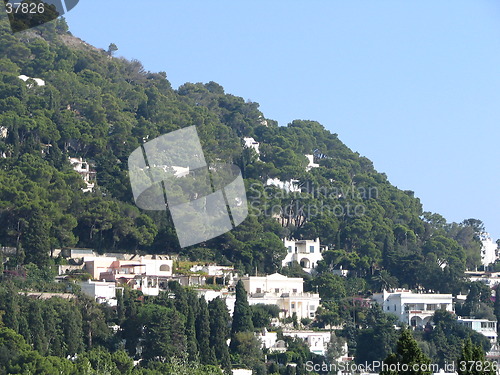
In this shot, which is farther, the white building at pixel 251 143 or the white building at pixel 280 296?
the white building at pixel 251 143

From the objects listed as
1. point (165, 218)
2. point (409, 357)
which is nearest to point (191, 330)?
point (165, 218)

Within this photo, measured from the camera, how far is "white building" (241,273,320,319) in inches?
1820

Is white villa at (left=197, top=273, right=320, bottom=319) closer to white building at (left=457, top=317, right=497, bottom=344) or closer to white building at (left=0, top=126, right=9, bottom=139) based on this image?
white building at (left=457, top=317, right=497, bottom=344)

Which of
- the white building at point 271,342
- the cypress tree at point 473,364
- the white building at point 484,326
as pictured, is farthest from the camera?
the white building at point 484,326

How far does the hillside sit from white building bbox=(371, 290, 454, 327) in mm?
2111

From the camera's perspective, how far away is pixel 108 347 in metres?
37.6

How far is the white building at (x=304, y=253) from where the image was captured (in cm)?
5216

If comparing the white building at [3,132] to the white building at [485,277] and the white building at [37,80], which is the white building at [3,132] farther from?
the white building at [485,277]

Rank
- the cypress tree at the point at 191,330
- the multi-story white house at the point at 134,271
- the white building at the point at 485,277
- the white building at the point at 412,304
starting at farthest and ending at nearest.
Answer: the white building at the point at 485,277
the white building at the point at 412,304
the multi-story white house at the point at 134,271
the cypress tree at the point at 191,330

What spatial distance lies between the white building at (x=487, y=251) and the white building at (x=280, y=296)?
18771 millimetres

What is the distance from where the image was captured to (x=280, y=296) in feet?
153

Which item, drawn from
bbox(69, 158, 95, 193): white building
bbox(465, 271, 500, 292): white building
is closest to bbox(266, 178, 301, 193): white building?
bbox(465, 271, 500, 292): white building

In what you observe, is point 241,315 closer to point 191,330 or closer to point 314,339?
point 191,330

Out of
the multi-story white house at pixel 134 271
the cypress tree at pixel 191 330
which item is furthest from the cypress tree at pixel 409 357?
the multi-story white house at pixel 134 271
